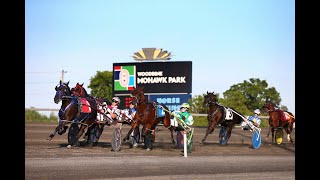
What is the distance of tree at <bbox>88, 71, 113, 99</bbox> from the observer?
2276 inches

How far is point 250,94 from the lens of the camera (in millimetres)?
55656

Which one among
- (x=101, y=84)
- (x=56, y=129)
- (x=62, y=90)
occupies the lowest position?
(x=56, y=129)

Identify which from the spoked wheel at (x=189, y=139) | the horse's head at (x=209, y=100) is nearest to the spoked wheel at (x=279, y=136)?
the horse's head at (x=209, y=100)

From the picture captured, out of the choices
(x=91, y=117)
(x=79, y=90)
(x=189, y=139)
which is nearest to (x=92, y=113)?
(x=91, y=117)

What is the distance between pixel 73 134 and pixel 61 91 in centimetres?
215

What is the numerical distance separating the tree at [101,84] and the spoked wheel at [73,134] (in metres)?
33.3

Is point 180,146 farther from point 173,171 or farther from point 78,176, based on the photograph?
point 78,176

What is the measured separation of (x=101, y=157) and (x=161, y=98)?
18311 mm

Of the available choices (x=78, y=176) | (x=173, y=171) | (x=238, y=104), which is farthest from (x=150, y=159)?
(x=238, y=104)

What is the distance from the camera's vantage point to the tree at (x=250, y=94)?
53.4m

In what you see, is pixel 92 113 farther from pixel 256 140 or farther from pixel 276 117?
pixel 276 117

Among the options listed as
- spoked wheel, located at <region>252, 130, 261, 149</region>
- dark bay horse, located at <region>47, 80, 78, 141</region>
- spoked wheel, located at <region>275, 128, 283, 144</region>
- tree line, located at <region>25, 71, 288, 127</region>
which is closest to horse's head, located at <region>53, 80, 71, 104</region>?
dark bay horse, located at <region>47, 80, 78, 141</region>

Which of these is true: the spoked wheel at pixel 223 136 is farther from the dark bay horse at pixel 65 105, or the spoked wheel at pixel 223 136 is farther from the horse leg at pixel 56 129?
the horse leg at pixel 56 129
